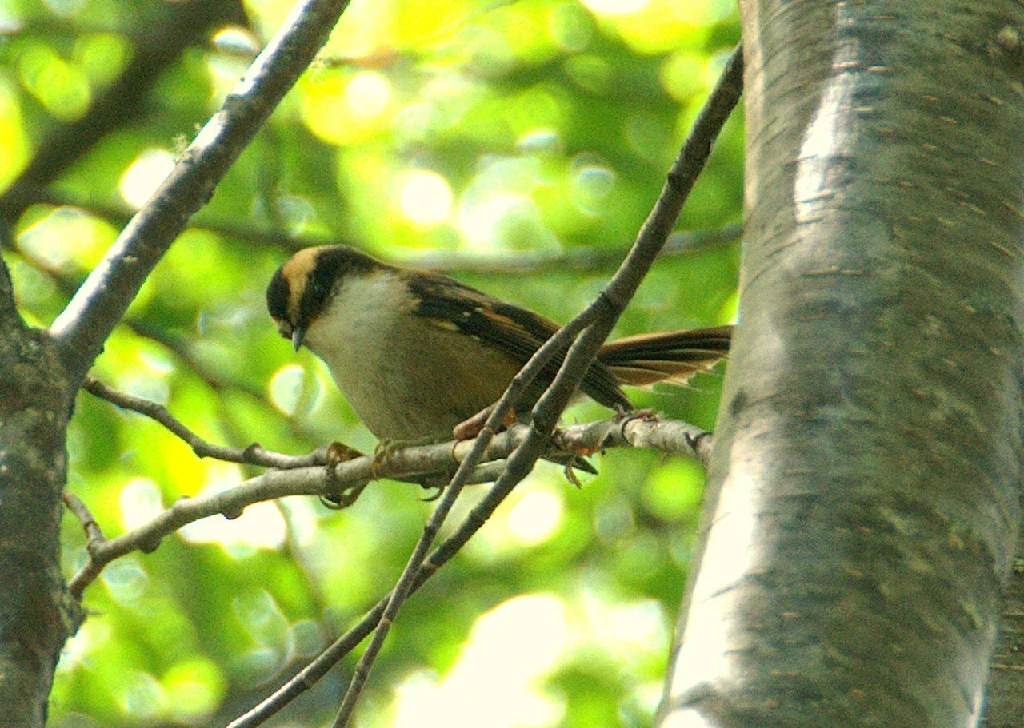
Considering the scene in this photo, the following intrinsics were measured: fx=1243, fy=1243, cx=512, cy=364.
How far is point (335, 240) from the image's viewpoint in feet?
19.8

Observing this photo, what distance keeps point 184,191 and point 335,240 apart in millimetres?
3468

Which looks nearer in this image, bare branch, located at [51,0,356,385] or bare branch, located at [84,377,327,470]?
bare branch, located at [51,0,356,385]

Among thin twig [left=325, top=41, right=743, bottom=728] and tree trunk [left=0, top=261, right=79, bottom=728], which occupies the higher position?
thin twig [left=325, top=41, right=743, bottom=728]

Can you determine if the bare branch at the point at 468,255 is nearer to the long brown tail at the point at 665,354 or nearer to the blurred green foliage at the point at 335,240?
the blurred green foliage at the point at 335,240

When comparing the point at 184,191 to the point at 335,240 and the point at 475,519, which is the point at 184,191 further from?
the point at 335,240

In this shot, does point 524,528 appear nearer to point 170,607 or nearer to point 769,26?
point 170,607

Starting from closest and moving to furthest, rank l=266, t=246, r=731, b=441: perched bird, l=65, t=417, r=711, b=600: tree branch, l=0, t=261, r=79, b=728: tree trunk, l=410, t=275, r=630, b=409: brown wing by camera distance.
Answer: l=0, t=261, r=79, b=728: tree trunk, l=65, t=417, r=711, b=600: tree branch, l=266, t=246, r=731, b=441: perched bird, l=410, t=275, r=630, b=409: brown wing

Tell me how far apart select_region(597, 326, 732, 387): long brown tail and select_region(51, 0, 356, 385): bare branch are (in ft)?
6.84

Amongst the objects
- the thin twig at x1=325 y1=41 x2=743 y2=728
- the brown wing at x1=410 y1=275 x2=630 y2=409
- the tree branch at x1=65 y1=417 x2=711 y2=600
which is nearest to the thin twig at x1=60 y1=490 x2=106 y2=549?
the tree branch at x1=65 y1=417 x2=711 y2=600

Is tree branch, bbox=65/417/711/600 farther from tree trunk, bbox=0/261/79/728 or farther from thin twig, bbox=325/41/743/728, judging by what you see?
tree trunk, bbox=0/261/79/728

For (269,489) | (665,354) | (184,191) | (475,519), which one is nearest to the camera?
(475,519)

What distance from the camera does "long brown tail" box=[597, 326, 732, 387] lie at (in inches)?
181


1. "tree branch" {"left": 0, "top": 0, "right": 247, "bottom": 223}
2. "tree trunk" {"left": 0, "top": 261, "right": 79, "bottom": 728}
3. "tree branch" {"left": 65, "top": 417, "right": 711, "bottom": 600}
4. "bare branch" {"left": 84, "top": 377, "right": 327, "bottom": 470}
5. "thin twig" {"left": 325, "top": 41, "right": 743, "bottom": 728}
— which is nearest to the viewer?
"tree trunk" {"left": 0, "top": 261, "right": 79, "bottom": 728}

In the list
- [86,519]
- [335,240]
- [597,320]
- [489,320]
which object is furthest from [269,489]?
[335,240]
